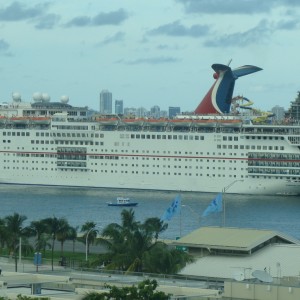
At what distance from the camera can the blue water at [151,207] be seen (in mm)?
58562

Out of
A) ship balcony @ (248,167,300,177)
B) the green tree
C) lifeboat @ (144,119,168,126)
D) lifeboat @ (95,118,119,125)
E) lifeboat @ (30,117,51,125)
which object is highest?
lifeboat @ (30,117,51,125)

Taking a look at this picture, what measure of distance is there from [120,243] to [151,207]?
33.2 m

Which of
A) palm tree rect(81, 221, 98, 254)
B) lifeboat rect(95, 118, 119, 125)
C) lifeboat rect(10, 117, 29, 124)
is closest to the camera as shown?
palm tree rect(81, 221, 98, 254)

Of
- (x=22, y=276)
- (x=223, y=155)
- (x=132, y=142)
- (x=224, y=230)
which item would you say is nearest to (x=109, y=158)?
(x=132, y=142)

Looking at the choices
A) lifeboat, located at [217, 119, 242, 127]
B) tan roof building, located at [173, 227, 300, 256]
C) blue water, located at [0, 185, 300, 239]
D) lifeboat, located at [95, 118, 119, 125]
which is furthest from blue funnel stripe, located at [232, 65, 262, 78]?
tan roof building, located at [173, 227, 300, 256]

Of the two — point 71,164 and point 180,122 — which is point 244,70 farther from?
point 71,164

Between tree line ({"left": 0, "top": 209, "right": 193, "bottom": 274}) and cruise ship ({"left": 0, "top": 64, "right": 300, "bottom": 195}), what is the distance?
1278 inches

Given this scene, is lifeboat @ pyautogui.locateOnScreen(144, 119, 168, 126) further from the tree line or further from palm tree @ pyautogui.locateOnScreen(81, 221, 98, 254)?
palm tree @ pyautogui.locateOnScreen(81, 221, 98, 254)

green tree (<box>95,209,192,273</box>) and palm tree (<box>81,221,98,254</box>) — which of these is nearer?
green tree (<box>95,209,192,273</box>)

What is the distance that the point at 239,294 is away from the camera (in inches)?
957

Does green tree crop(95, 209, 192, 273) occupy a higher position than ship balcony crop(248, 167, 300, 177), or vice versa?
ship balcony crop(248, 167, 300, 177)

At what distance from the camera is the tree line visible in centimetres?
3244

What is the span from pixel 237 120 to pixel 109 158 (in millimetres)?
8368

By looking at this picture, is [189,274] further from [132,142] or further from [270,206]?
[132,142]
